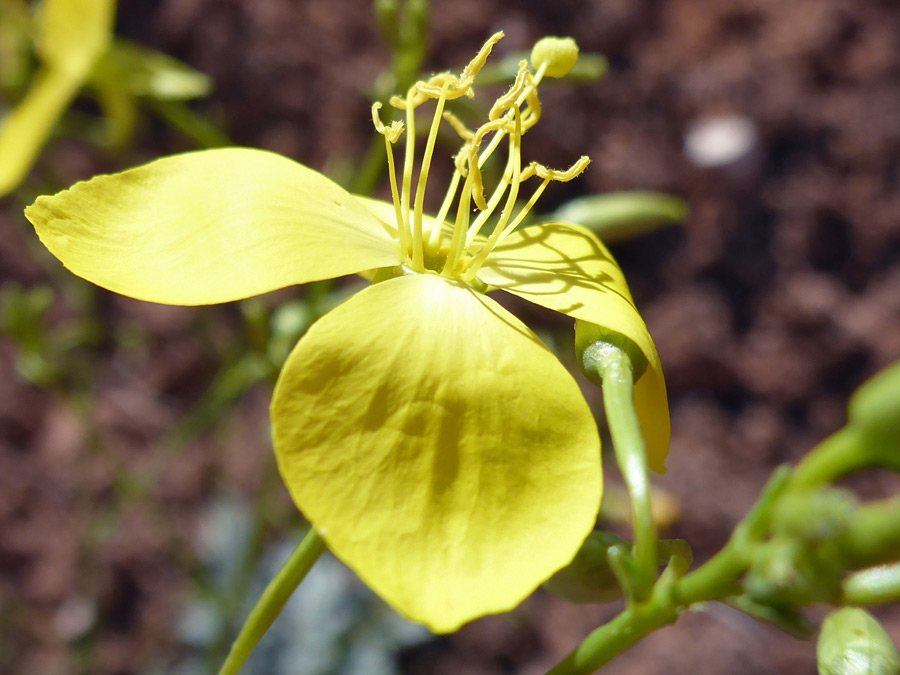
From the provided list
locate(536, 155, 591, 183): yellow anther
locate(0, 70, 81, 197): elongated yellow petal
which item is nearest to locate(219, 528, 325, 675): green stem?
locate(536, 155, 591, 183): yellow anther

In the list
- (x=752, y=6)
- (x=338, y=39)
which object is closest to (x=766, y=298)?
(x=752, y=6)

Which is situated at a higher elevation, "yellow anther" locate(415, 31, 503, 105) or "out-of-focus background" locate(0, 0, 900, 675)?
"yellow anther" locate(415, 31, 503, 105)

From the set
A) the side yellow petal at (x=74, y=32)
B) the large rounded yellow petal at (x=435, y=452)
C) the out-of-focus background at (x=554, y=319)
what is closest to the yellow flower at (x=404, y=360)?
the large rounded yellow petal at (x=435, y=452)

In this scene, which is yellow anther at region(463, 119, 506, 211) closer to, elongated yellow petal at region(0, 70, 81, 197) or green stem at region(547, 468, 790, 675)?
green stem at region(547, 468, 790, 675)

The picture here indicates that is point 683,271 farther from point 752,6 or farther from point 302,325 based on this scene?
point 302,325

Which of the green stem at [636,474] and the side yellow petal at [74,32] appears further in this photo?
the side yellow petal at [74,32]

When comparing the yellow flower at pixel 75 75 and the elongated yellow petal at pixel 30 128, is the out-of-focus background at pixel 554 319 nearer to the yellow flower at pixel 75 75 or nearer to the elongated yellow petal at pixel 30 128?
the yellow flower at pixel 75 75
